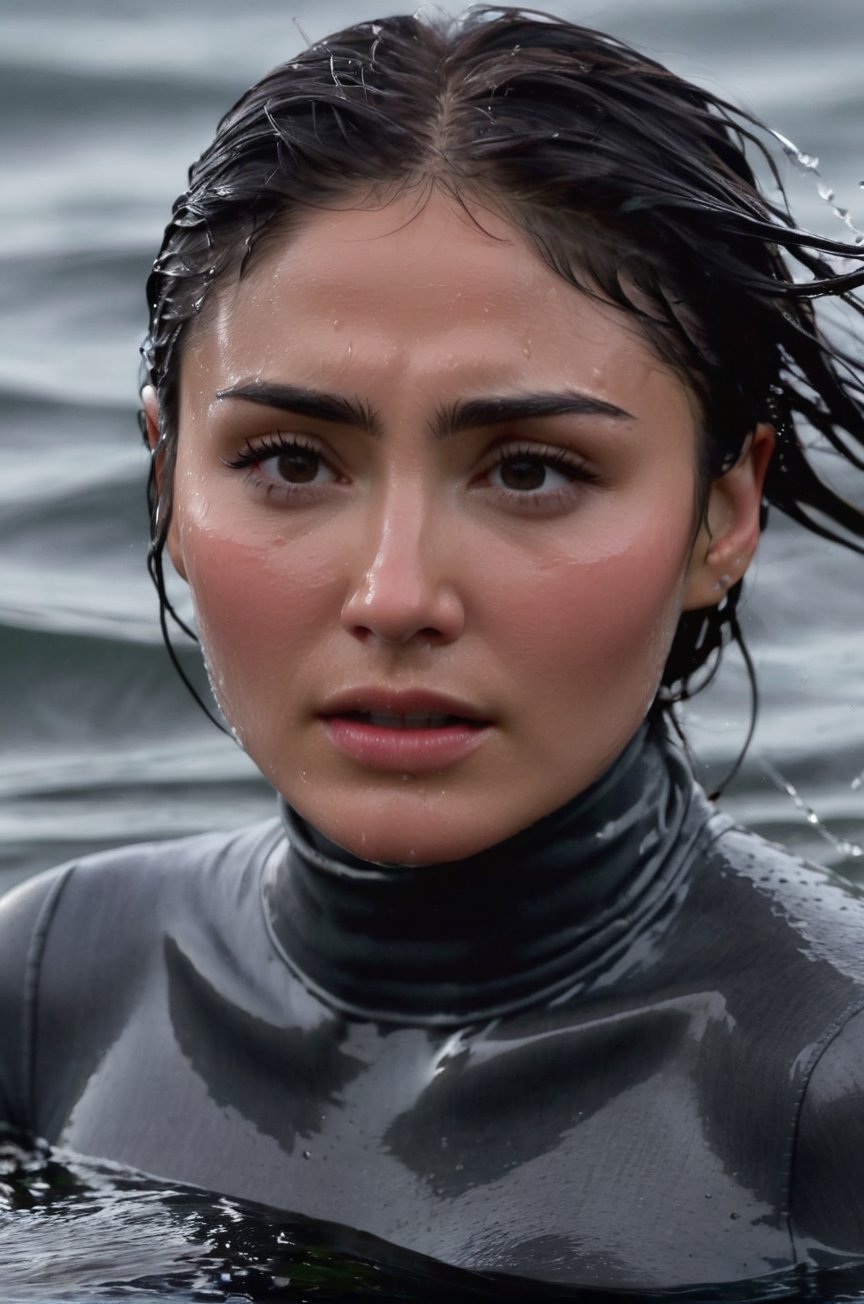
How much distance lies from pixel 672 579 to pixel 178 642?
9.48ft

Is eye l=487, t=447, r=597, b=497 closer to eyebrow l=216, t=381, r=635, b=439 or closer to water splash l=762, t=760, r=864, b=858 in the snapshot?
eyebrow l=216, t=381, r=635, b=439

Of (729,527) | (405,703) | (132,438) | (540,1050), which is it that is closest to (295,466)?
(405,703)

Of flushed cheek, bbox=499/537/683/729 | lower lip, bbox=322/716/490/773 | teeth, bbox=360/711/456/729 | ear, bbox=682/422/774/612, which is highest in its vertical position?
ear, bbox=682/422/774/612

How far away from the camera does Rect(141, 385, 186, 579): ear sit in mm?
2811

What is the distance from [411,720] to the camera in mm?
2441

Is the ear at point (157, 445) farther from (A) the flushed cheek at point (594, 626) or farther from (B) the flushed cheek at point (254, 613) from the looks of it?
(A) the flushed cheek at point (594, 626)

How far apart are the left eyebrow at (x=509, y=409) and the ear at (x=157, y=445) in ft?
1.63

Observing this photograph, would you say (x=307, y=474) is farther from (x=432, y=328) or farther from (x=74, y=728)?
(x=74, y=728)

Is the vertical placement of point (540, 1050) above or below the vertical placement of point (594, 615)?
below

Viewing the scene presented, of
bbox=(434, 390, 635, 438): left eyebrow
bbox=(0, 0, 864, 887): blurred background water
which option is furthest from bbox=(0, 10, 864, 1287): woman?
bbox=(0, 0, 864, 887): blurred background water

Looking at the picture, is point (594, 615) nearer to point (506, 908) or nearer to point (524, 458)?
point (524, 458)

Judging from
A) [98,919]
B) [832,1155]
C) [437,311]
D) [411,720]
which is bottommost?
[832,1155]

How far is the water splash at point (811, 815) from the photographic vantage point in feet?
14.8

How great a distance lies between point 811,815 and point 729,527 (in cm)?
197
